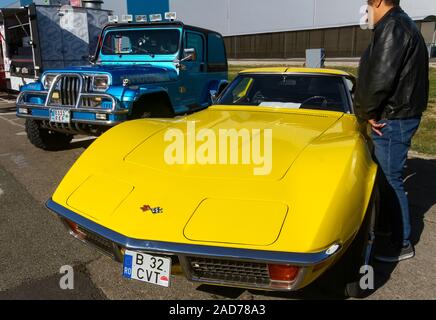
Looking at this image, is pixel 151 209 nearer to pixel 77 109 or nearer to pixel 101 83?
pixel 77 109

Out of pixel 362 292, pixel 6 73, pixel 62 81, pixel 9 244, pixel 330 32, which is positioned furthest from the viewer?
pixel 330 32

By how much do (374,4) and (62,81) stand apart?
4189 millimetres

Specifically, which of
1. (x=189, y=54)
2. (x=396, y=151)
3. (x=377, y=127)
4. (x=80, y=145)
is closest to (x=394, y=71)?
(x=377, y=127)

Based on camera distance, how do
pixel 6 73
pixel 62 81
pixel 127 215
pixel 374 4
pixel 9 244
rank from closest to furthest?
pixel 127 215, pixel 374 4, pixel 9 244, pixel 62 81, pixel 6 73

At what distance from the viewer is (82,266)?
2.87m

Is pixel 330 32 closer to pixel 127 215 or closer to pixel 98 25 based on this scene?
pixel 98 25

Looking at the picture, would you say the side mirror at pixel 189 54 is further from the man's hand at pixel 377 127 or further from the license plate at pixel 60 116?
the man's hand at pixel 377 127

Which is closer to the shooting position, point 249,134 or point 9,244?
point 249,134

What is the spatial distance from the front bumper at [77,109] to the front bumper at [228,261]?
121 inches

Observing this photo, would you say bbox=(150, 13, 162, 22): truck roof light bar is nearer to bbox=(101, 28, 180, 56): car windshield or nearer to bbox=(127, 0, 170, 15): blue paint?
bbox=(101, 28, 180, 56): car windshield

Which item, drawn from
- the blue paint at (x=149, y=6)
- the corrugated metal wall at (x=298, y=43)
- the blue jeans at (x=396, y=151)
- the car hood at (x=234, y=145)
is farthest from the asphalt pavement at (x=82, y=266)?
the corrugated metal wall at (x=298, y=43)

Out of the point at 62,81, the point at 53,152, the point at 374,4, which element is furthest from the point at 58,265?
the point at 53,152

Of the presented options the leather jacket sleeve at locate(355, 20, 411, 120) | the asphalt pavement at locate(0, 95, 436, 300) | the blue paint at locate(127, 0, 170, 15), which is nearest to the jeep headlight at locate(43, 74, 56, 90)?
the asphalt pavement at locate(0, 95, 436, 300)

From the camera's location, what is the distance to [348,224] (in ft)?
6.74
